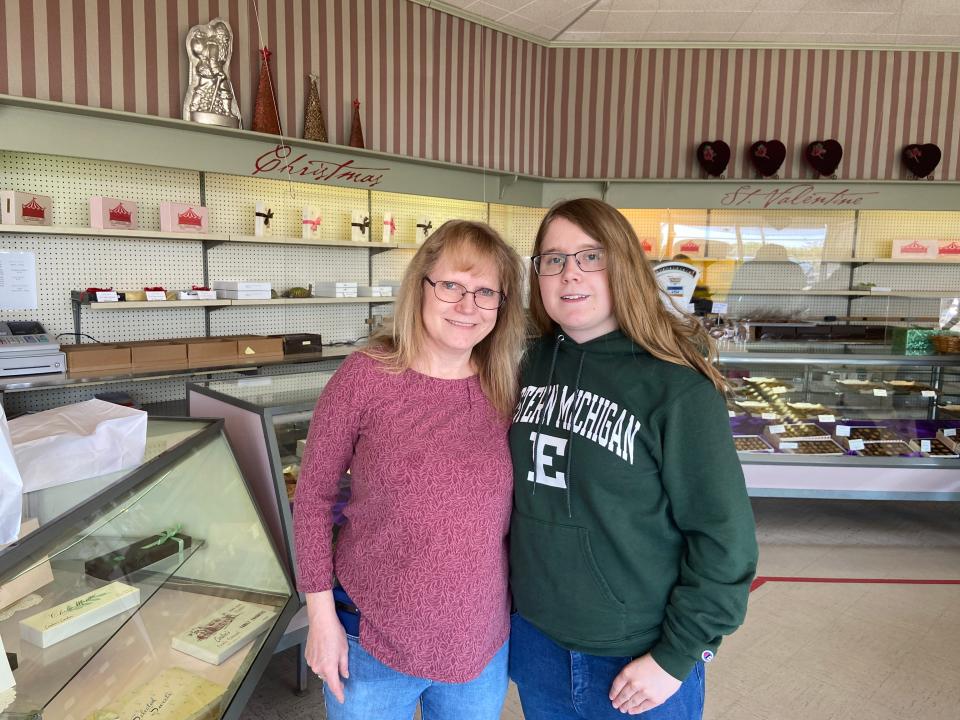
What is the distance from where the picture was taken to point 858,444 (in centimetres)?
409

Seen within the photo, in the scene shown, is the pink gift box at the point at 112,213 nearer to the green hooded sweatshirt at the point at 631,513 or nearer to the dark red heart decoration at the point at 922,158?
the green hooded sweatshirt at the point at 631,513

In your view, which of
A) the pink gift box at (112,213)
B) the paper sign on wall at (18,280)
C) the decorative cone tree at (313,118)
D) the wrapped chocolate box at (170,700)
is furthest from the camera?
the decorative cone tree at (313,118)

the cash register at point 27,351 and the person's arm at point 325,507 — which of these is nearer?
the person's arm at point 325,507

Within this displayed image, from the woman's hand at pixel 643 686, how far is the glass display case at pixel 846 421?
2.91 metres

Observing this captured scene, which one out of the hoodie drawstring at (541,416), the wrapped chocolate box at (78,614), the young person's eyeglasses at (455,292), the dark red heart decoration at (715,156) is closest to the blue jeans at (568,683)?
the hoodie drawstring at (541,416)

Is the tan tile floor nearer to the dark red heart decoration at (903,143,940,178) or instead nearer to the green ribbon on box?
the green ribbon on box

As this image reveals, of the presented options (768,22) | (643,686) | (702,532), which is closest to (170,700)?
(643,686)

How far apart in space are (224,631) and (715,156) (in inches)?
250

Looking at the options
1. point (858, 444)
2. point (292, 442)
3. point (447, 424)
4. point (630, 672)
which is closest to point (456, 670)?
point (630, 672)

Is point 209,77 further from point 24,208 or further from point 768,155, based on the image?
point 768,155

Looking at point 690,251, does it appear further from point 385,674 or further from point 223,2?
point 385,674

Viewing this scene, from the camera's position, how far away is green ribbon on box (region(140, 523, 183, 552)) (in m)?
1.75

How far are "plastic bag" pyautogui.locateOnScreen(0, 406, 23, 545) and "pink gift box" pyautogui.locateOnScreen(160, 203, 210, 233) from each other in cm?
376

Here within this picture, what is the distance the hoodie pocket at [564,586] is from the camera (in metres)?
1.30
